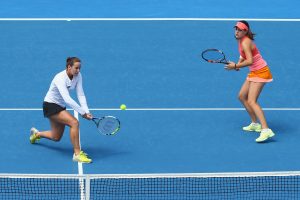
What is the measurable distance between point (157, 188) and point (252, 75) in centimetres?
Result: 261

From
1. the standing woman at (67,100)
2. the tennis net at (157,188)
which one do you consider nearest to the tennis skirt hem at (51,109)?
the standing woman at (67,100)

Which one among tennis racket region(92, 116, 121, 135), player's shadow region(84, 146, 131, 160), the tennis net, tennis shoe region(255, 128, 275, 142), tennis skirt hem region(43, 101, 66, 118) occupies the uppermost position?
tennis skirt hem region(43, 101, 66, 118)

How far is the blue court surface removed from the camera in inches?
436

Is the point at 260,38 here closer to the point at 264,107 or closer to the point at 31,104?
the point at 264,107

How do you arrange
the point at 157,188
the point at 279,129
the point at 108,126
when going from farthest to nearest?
the point at 279,129
the point at 108,126
the point at 157,188

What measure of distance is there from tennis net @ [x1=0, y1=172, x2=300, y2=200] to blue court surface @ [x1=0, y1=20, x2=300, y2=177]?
0.45 metres

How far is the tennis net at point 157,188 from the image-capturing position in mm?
9773

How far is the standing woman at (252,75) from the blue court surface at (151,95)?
0.21 m

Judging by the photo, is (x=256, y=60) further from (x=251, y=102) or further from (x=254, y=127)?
(x=254, y=127)

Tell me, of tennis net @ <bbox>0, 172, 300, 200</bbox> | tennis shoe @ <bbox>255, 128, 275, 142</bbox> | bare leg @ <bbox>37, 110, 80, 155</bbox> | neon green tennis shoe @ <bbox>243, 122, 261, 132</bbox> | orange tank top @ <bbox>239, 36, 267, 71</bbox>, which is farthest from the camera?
neon green tennis shoe @ <bbox>243, 122, 261, 132</bbox>

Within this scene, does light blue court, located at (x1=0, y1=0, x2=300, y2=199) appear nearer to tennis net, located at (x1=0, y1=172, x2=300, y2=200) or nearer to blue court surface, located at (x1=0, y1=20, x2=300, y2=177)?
blue court surface, located at (x1=0, y1=20, x2=300, y2=177)

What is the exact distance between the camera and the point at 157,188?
9977mm

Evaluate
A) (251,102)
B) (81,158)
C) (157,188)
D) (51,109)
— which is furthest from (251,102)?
(51,109)

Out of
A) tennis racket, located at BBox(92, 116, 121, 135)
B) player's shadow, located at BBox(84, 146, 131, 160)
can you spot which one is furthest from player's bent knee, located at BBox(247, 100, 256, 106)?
tennis racket, located at BBox(92, 116, 121, 135)
